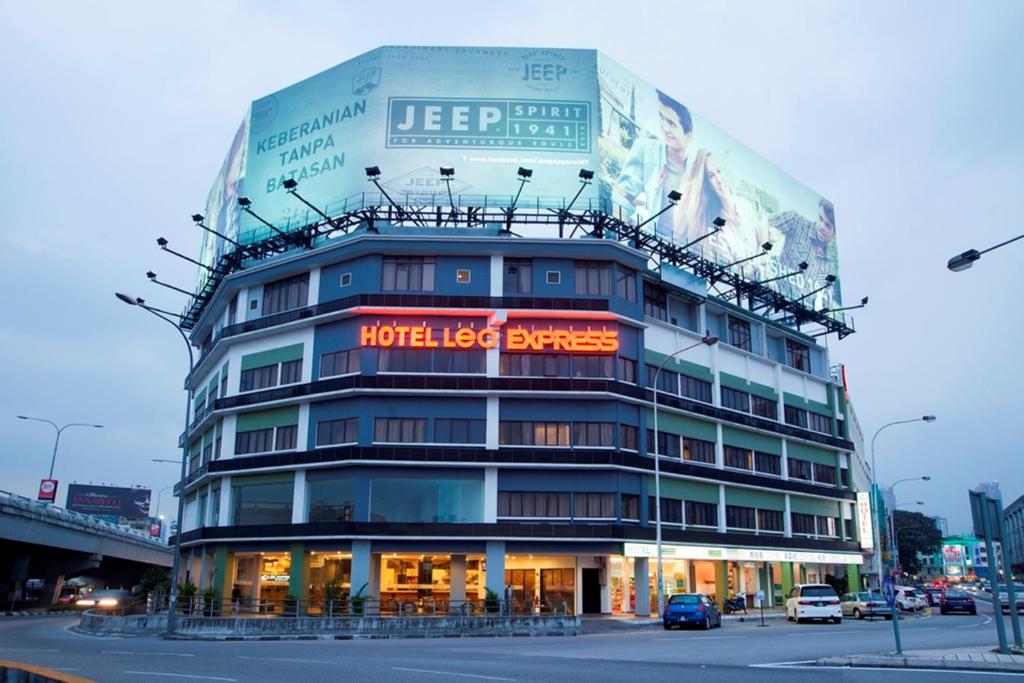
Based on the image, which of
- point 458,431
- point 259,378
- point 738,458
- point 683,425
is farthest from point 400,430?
point 738,458

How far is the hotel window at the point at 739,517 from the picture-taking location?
2357 inches

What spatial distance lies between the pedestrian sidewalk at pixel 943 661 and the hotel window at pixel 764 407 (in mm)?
43959

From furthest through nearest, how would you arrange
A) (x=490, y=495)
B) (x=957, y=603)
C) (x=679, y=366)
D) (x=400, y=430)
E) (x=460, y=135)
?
(x=679, y=366) < (x=957, y=603) < (x=460, y=135) < (x=400, y=430) < (x=490, y=495)

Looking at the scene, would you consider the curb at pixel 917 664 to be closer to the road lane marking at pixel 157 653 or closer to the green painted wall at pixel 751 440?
the road lane marking at pixel 157 653

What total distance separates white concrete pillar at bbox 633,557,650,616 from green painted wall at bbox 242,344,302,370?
2277 centimetres

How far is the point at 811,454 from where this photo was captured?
231 ft

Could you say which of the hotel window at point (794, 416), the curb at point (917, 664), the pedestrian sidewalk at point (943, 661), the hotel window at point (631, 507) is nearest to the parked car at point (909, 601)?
the hotel window at point (794, 416)

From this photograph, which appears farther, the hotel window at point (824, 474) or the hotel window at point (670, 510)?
the hotel window at point (824, 474)

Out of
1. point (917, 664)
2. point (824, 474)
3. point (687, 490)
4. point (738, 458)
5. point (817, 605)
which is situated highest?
point (824, 474)

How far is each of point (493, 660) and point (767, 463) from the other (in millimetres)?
46813

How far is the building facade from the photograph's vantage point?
49.0 m

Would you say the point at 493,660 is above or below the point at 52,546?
below

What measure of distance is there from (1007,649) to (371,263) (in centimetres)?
3746

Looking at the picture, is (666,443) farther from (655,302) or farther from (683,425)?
(655,302)
